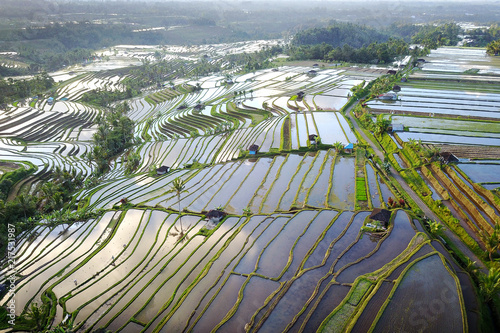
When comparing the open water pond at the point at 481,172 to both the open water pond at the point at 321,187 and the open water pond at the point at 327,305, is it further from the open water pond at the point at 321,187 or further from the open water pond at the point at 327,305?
the open water pond at the point at 327,305

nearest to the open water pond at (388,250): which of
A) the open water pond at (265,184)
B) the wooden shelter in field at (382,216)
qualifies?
the wooden shelter in field at (382,216)

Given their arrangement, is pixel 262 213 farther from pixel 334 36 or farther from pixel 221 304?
pixel 334 36

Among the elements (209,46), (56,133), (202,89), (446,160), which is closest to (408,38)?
(209,46)

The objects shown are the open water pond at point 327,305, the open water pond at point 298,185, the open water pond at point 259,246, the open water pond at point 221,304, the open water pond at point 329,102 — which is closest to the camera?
the open water pond at point 327,305

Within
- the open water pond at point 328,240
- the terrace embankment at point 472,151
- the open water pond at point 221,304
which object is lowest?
the open water pond at point 221,304

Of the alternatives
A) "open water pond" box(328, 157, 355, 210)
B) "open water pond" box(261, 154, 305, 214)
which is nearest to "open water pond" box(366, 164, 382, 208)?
"open water pond" box(328, 157, 355, 210)

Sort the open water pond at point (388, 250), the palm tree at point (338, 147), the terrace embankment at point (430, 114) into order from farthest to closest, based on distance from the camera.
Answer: the terrace embankment at point (430, 114), the palm tree at point (338, 147), the open water pond at point (388, 250)

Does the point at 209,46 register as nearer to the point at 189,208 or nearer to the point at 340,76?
the point at 340,76

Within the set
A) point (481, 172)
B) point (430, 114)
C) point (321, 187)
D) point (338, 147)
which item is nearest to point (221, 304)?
point (321, 187)
